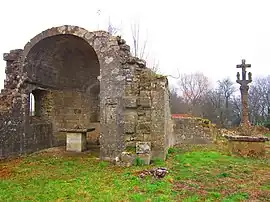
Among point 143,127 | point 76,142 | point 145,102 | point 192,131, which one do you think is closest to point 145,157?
point 143,127

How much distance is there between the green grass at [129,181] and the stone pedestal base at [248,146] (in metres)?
1.28

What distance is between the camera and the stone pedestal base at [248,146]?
9703 mm

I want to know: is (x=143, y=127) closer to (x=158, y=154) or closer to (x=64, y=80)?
(x=158, y=154)

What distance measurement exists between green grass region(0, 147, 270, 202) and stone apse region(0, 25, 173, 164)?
0.91 m

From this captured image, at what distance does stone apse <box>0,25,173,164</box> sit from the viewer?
27.2 ft

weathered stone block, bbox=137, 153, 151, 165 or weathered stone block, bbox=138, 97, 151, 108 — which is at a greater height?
weathered stone block, bbox=138, 97, 151, 108

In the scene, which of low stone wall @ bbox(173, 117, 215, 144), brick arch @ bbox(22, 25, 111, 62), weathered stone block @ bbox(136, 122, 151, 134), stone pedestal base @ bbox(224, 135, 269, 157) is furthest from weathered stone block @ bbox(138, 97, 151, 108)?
low stone wall @ bbox(173, 117, 215, 144)

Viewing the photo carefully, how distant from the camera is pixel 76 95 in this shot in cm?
1287

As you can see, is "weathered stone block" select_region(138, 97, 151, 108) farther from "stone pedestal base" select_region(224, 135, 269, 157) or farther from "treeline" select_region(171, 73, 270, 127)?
"treeline" select_region(171, 73, 270, 127)

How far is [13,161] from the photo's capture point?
860cm

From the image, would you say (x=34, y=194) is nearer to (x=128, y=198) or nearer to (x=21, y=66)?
(x=128, y=198)

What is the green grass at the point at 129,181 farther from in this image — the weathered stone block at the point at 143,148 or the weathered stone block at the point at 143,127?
the weathered stone block at the point at 143,127

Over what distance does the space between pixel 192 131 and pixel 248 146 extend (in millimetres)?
4758

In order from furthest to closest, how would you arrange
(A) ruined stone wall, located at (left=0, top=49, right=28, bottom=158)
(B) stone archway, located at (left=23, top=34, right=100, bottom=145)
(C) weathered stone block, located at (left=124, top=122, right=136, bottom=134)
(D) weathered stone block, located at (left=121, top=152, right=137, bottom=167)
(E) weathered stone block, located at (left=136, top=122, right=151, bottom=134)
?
(B) stone archway, located at (left=23, top=34, right=100, bottom=145)
(A) ruined stone wall, located at (left=0, top=49, right=28, bottom=158)
(E) weathered stone block, located at (left=136, top=122, right=151, bottom=134)
(C) weathered stone block, located at (left=124, top=122, right=136, bottom=134)
(D) weathered stone block, located at (left=121, top=152, right=137, bottom=167)
